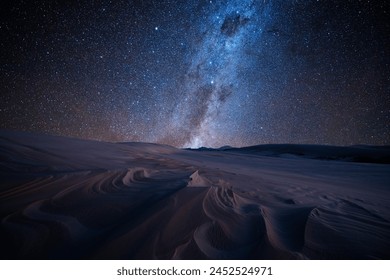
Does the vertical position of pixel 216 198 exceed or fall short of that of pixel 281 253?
it exceeds it

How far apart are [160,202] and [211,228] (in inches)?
13.1

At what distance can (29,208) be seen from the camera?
107cm

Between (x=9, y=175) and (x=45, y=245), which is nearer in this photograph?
(x=45, y=245)

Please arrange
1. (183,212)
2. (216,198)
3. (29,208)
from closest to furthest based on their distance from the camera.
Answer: (29,208)
(183,212)
(216,198)

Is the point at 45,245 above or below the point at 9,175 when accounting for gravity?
below

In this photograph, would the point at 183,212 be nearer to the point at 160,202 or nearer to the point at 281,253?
the point at 160,202
